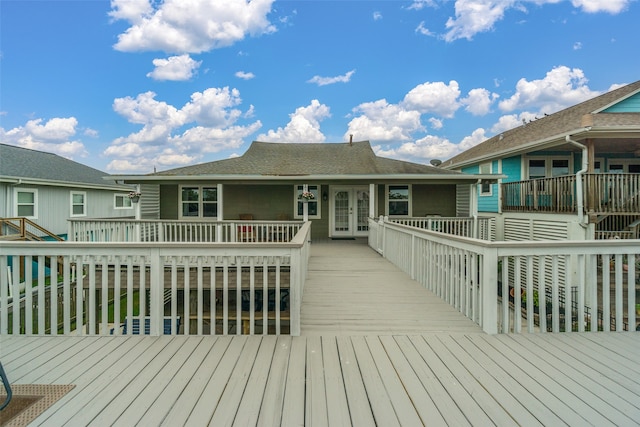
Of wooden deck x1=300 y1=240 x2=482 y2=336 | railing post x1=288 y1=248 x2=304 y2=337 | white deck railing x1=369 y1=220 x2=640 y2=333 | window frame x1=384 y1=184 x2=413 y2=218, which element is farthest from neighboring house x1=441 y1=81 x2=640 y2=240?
railing post x1=288 y1=248 x2=304 y2=337

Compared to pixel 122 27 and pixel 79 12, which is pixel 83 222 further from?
pixel 122 27

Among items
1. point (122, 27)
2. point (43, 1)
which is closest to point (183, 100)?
point (122, 27)

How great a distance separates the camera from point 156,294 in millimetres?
2893

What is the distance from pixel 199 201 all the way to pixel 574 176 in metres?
11.6

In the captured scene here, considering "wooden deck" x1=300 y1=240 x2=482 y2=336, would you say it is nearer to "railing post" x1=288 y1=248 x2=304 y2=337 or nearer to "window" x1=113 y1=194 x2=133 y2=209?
"railing post" x1=288 y1=248 x2=304 y2=337

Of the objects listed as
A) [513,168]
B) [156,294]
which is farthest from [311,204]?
[156,294]

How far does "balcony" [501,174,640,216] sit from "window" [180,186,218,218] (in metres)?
10.7

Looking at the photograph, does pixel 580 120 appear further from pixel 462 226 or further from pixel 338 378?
pixel 338 378

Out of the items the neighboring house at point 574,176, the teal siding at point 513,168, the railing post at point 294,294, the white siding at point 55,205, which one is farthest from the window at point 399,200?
the white siding at point 55,205

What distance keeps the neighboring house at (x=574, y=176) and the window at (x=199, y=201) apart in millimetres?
10323

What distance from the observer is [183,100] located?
15055 mm

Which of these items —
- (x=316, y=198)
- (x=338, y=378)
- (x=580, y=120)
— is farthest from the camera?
(x=316, y=198)

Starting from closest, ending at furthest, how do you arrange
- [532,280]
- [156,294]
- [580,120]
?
[156,294] → [532,280] → [580,120]

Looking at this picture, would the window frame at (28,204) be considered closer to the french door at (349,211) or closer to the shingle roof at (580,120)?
the french door at (349,211)
